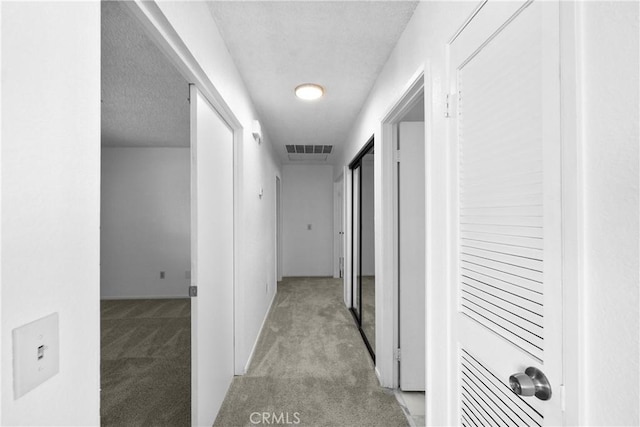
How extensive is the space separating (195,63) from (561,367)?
174cm

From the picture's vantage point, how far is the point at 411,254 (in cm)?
222

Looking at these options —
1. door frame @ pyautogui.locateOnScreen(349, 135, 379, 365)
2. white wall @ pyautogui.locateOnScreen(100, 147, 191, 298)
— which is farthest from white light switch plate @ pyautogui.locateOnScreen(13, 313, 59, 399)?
white wall @ pyautogui.locateOnScreen(100, 147, 191, 298)

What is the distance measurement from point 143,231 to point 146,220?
0.18 m

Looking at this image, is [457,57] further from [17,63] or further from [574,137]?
[17,63]

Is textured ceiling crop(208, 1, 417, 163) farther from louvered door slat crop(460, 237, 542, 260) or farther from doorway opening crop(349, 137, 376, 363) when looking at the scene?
louvered door slat crop(460, 237, 542, 260)

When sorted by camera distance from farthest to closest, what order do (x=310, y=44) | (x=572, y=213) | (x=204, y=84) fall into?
(x=310, y=44), (x=204, y=84), (x=572, y=213)

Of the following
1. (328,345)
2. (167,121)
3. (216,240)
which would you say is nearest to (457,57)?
(216,240)

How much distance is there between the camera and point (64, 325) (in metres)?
0.66

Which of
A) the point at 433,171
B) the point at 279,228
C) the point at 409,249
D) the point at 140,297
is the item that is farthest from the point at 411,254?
the point at 140,297

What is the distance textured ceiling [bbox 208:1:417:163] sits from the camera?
63.1 inches

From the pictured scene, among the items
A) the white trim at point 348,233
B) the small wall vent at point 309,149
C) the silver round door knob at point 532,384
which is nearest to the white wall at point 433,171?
the silver round door knob at point 532,384

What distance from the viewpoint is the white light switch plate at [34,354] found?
21.2 inches

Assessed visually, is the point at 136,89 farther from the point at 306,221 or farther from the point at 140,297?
the point at 306,221

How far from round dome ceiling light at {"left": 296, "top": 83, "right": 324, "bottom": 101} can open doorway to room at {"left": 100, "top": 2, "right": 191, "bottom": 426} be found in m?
0.98
